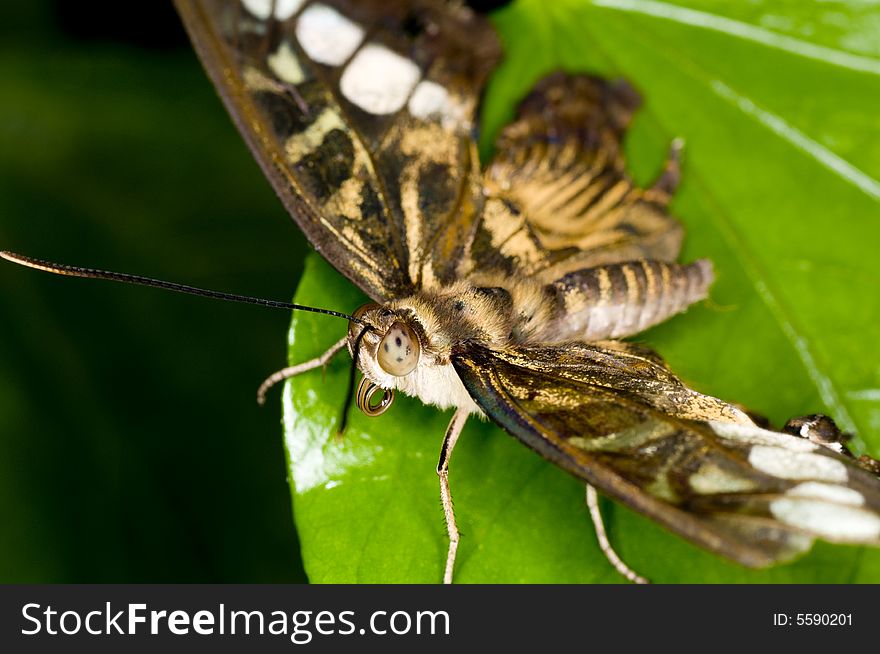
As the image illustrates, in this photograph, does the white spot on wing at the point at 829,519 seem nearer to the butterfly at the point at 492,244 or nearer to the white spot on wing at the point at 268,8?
the butterfly at the point at 492,244

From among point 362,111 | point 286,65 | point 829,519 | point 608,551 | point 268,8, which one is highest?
point 268,8

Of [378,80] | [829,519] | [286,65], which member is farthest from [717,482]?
[286,65]

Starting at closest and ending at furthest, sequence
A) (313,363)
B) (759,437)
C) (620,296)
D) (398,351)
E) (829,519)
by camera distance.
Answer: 1. (829,519)
2. (759,437)
3. (398,351)
4. (313,363)
5. (620,296)

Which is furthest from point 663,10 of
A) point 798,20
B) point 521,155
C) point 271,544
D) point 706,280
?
point 271,544

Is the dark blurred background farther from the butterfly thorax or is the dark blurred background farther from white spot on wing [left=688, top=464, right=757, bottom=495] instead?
white spot on wing [left=688, top=464, right=757, bottom=495]

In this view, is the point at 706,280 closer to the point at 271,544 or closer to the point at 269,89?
the point at 269,89

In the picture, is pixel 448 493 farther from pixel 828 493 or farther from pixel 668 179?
pixel 668 179

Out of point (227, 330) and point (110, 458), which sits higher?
point (227, 330)
